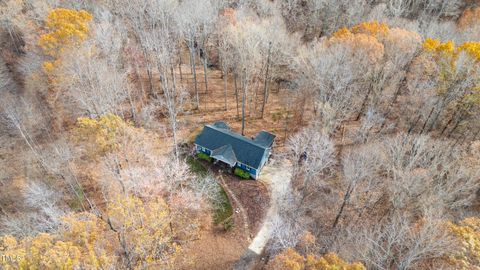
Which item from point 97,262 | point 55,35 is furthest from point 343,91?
point 55,35

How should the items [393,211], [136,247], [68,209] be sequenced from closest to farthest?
[136,247], [393,211], [68,209]

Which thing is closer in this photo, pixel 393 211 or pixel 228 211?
pixel 393 211

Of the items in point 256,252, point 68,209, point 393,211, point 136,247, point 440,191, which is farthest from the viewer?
point 68,209

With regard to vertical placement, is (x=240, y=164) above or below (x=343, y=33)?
below

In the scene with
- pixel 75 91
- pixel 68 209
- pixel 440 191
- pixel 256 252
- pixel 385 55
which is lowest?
pixel 256 252

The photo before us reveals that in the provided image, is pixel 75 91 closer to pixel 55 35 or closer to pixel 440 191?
pixel 55 35

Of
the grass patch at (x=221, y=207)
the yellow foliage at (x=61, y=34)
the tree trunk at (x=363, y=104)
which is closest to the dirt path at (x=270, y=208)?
the grass patch at (x=221, y=207)

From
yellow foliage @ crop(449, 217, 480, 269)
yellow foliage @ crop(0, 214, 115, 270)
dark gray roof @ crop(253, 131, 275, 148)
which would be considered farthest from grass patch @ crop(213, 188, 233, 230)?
yellow foliage @ crop(449, 217, 480, 269)

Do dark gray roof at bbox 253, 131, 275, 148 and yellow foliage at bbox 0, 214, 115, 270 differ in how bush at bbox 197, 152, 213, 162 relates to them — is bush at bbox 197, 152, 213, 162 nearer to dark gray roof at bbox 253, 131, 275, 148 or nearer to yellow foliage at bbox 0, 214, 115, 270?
dark gray roof at bbox 253, 131, 275, 148
